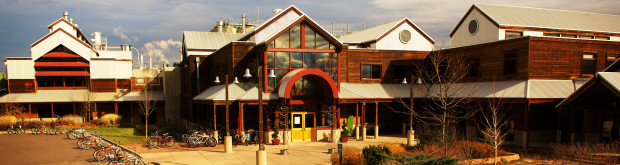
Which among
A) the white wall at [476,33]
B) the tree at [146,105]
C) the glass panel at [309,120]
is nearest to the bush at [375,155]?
the glass panel at [309,120]

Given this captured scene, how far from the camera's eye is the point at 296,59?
2430 centimetres

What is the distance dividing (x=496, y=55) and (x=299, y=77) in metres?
12.4

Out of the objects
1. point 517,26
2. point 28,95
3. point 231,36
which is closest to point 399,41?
point 517,26

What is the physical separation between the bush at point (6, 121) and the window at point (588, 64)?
4055 centimetres

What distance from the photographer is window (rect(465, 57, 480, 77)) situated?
24.9m

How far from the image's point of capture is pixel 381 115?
2867cm

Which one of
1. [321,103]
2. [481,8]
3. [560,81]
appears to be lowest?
[321,103]

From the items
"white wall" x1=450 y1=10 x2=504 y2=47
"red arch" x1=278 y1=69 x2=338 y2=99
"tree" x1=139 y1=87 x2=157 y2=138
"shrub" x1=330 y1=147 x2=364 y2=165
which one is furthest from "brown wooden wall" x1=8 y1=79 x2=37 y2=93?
"white wall" x1=450 y1=10 x2=504 y2=47

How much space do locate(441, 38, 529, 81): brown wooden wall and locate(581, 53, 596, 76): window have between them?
394 centimetres

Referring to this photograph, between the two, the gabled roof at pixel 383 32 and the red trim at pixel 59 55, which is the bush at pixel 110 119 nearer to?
the red trim at pixel 59 55

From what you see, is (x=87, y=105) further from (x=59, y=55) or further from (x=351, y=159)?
(x=351, y=159)

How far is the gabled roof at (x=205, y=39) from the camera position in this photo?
35.5m

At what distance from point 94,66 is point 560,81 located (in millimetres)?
38292

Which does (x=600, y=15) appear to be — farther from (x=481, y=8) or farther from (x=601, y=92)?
(x=601, y=92)
